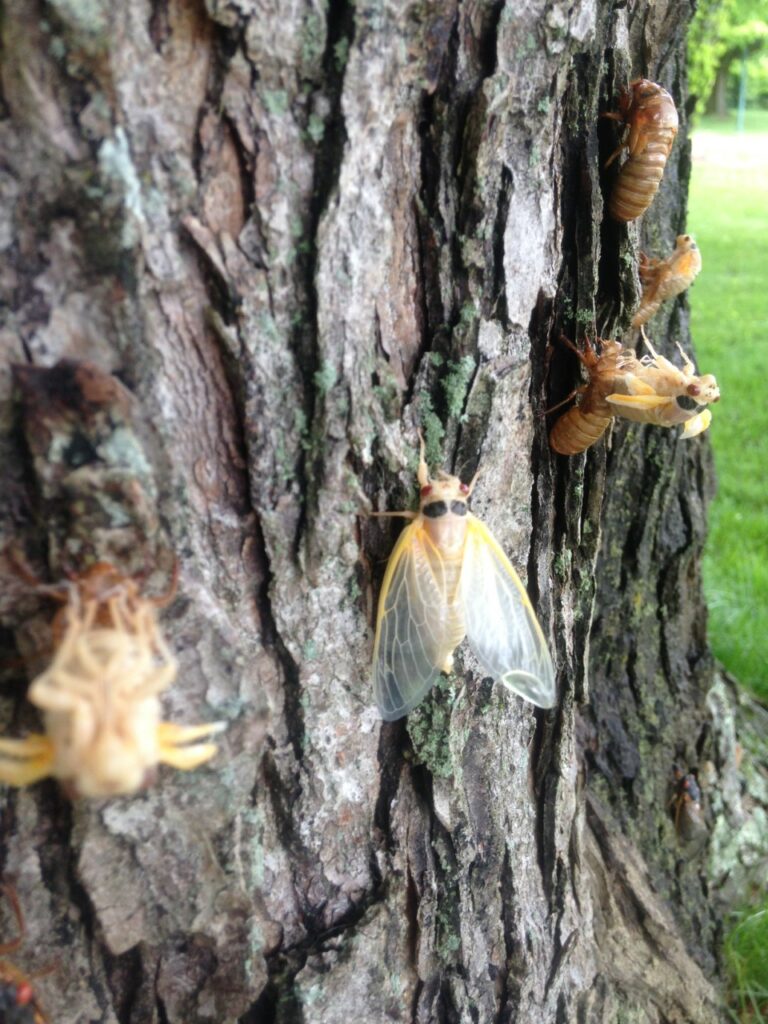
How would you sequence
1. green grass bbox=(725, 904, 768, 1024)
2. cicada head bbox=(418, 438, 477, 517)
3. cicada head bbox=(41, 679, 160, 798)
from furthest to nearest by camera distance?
1. green grass bbox=(725, 904, 768, 1024)
2. cicada head bbox=(418, 438, 477, 517)
3. cicada head bbox=(41, 679, 160, 798)

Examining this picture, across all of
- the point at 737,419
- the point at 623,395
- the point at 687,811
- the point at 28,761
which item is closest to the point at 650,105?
the point at 623,395

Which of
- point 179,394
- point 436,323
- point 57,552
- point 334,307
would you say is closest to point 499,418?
point 436,323

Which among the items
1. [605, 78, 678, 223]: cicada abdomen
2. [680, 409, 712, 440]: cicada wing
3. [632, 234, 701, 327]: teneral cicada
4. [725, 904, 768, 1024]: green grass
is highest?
Answer: [605, 78, 678, 223]: cicada abdomen

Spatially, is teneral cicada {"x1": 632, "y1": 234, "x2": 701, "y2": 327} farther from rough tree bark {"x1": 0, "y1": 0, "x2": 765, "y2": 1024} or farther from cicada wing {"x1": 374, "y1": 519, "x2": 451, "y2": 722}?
cicada wing {"x1": 374, "y1": 519, "x2": 451, "y2": 722}

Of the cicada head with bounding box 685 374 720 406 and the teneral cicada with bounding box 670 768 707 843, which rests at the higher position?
the cicada head with bounding box 685 374 720 406

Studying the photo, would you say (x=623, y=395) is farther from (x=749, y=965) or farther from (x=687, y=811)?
(x=749, y=965)

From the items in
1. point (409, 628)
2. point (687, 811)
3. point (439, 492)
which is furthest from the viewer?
point (687, 811)

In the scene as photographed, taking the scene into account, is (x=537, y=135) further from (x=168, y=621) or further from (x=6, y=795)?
(x=6, y=795)

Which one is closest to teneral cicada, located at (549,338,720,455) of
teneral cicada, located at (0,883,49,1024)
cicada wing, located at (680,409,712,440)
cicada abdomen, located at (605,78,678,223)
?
cicada wing, located at (680,409,712,440)

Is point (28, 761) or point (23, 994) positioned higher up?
point (28, 761)
